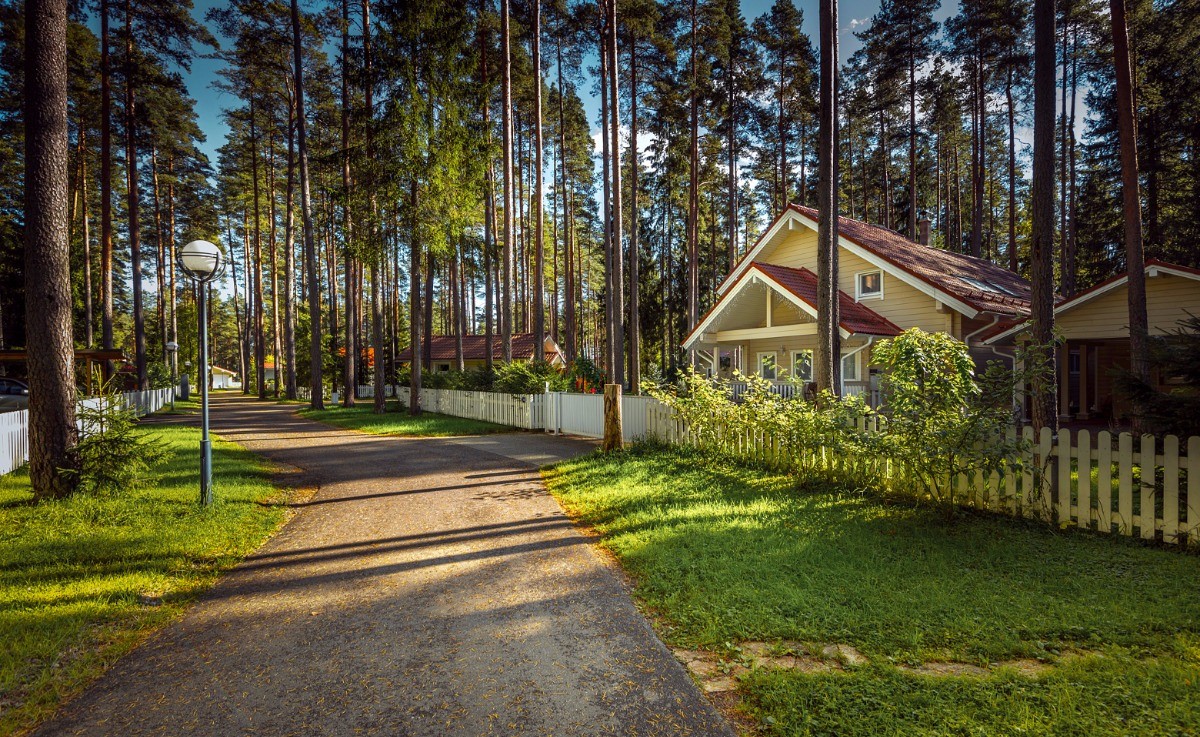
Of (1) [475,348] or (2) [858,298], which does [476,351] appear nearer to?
(1) [475,348]

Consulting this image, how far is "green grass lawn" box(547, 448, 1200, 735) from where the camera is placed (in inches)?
99.7

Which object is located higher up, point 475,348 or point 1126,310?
point 475,348

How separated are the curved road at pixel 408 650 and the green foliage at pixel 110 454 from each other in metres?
2.63

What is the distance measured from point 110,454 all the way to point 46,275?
95.1 inches

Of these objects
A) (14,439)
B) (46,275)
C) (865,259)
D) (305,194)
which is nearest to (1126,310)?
(865,259)

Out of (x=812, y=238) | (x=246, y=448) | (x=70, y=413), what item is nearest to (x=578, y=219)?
(x=812, y=238)

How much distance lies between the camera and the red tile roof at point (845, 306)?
1482 cm

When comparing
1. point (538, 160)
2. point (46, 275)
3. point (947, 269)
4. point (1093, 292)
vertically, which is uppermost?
point (538, 160)

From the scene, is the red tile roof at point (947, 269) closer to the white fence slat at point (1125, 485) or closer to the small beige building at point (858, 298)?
the small beige building at point (858, 298)

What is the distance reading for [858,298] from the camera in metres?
17.5

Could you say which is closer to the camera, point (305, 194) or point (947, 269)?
point (947, 269)

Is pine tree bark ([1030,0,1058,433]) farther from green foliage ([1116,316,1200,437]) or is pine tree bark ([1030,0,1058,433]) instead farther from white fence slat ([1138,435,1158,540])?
white fence slat ([1138,435,1158,540])

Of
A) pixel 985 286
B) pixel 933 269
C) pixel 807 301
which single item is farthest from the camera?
pixel 985 286

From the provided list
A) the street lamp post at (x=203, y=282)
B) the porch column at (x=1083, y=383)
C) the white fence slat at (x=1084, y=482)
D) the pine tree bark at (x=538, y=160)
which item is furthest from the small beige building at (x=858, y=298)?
the street lamp post at (x=203, y=282)
